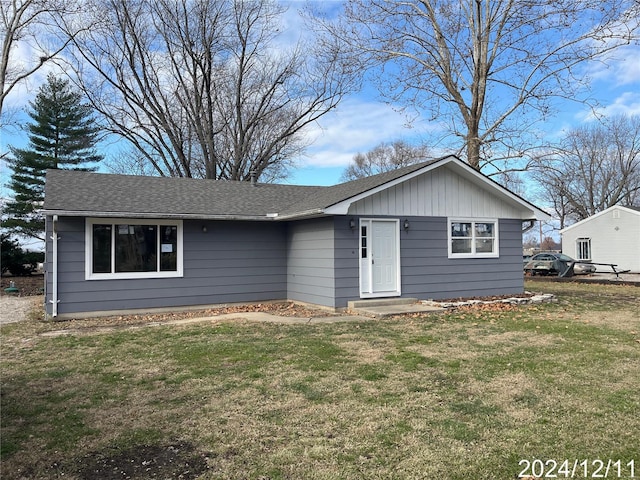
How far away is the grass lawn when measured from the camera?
3.05 meters

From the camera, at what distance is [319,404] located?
416cm

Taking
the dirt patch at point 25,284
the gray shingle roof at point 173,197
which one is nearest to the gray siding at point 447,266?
the gray shingle roof at point 173,197

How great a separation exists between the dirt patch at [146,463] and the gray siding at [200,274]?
729 centimetres

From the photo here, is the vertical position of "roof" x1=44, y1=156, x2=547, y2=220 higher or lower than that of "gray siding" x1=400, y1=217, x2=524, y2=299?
higher

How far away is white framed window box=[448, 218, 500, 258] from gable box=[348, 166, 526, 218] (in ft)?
0.75

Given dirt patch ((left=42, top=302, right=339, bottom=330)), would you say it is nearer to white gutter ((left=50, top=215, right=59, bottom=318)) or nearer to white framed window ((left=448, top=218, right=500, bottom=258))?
white gutter ((left=50, top=215, right=59, bottom=318))

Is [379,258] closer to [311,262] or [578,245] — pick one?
[311,262]

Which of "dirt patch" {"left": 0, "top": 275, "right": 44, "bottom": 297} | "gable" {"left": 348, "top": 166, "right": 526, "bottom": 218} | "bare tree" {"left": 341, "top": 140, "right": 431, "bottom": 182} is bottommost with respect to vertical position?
"dirt patch" {"left": 0, "top": 275, "right": 44, "bottom": 297}

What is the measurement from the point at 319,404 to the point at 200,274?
7.36 m

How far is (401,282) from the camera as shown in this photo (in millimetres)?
11047

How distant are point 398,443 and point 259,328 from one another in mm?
5031

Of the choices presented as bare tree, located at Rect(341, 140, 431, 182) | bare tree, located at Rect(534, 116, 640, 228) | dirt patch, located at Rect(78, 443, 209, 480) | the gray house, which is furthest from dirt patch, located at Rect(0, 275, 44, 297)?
bare tree, located at Rect(534, 116, 640, 228)
